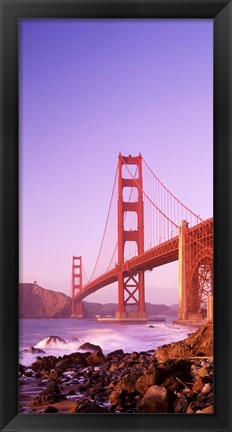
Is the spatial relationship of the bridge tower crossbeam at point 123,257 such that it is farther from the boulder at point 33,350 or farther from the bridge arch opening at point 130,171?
the boulder at point 33,350

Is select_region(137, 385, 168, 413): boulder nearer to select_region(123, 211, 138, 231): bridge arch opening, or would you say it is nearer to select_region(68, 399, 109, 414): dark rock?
select_region(68, 399, 109, 414): dark rock

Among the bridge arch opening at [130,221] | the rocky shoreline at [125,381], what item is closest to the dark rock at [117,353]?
the rocky shoreline at [125,381]

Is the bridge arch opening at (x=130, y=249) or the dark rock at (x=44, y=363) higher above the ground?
the bridge arch opening at (x=130, y=249)

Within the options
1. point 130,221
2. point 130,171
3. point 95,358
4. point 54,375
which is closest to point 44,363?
point 54,375

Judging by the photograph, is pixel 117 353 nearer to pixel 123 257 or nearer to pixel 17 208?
pixel 123 257

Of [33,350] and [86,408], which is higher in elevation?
[33,350]
